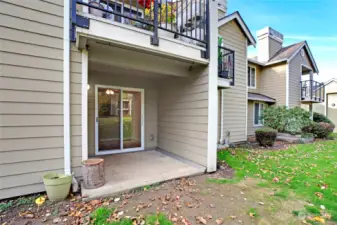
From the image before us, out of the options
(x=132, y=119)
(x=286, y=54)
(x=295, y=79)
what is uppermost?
(x=286, y=54)

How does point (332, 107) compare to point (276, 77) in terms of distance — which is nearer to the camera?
point (276, 77)

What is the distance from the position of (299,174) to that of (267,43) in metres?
11.6

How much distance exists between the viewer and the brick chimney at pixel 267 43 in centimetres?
1266

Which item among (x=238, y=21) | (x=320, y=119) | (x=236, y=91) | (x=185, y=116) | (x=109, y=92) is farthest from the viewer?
(x=320, y=119)

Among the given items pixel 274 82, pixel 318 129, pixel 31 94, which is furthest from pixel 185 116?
pixel 274 82

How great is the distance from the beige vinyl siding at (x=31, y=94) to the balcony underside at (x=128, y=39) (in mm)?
577

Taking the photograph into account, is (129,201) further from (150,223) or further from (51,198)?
(51,198)

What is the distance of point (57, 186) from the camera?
266cm

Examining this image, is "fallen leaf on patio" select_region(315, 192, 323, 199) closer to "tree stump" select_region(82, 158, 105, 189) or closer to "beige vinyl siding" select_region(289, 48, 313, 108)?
"tree stump" select_region(82, 158, 105, 189)

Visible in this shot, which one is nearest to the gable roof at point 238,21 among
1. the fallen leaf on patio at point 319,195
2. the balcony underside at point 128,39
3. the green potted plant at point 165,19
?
the green potted plant at point 165,19

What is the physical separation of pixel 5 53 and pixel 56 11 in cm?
107

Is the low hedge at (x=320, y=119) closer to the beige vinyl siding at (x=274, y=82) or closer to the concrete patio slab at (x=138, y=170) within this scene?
the beige vinyl siding at (x=274, y=82)

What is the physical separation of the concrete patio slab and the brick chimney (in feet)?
38.4

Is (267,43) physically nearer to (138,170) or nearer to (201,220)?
(138,170)
